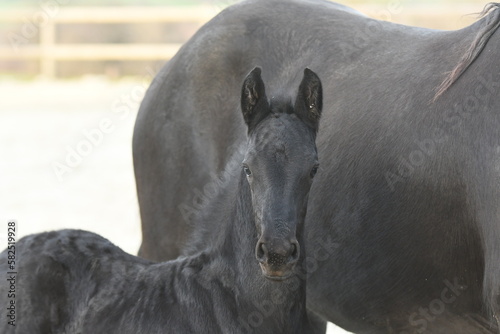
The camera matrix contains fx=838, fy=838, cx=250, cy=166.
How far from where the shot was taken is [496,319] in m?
2.92

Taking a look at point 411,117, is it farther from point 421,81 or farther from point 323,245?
point 323,245

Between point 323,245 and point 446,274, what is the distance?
1.85 feet

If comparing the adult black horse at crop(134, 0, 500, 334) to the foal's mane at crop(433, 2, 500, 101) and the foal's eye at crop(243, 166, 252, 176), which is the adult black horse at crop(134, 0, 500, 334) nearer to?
the foal's mane at crop(433, 2, 500, 101)

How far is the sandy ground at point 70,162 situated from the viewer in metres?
7.94

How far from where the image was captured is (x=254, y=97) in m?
3.20

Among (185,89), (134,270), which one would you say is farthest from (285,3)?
(134,270)

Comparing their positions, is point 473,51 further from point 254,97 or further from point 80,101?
point 80,101

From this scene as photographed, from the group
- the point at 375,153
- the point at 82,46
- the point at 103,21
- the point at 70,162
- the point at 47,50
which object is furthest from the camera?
the point at 103,21

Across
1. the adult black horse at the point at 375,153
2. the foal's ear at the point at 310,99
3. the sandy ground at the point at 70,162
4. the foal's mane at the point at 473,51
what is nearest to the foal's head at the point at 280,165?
the foal's ear at the point at 310,99

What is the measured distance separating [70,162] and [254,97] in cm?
752

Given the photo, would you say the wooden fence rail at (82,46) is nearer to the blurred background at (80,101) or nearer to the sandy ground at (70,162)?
the blurred background at (80,101)

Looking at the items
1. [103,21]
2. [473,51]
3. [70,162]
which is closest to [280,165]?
[473,51]

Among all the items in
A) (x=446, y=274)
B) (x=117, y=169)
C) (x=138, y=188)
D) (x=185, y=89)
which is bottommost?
(x=117, y=169)

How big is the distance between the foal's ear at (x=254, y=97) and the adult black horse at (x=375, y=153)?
50 centimetres
